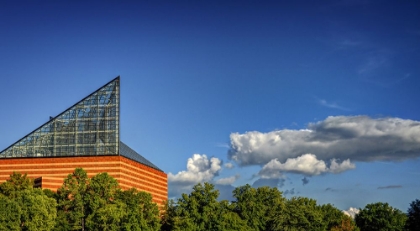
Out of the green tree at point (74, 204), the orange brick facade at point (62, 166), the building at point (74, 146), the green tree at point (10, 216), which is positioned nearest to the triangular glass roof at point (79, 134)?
Result: the building at point (74, 146)

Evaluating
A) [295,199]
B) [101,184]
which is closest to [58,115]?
[101,184]

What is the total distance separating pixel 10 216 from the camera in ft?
404

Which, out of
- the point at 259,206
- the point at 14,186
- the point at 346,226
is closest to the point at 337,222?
the point at 346,226

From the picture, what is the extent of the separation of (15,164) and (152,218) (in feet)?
223

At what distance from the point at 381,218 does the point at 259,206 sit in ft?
183

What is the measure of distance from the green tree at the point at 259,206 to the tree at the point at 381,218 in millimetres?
45017

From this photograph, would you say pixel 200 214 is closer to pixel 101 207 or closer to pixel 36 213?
pixel 101 207

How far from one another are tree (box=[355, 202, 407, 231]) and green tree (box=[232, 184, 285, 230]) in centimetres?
4502

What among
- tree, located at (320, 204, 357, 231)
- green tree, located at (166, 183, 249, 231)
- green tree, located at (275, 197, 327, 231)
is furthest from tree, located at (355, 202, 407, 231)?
green tree, located at (166, 183, 249, 231)

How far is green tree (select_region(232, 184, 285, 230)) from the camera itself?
15450 centimetres

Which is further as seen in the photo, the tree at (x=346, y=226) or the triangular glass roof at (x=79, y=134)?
the tree at (x=346, y=226)

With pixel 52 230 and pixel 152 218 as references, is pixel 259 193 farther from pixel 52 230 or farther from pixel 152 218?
pixel 52 230

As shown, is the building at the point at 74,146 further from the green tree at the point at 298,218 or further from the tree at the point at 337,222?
the tree at the point at 337,222

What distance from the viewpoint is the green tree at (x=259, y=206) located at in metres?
154
